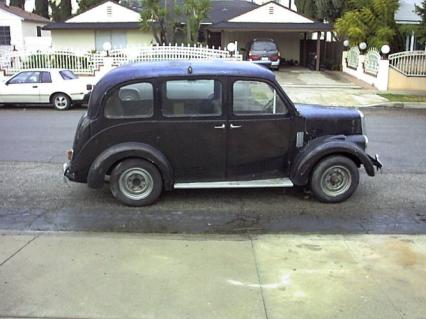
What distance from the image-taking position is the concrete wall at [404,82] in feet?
72.2

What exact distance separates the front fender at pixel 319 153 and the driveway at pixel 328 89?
11.5 m

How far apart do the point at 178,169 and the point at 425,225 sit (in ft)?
9.59

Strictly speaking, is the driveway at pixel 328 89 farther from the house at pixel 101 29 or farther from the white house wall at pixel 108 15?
the white house wall at pixel 108 15

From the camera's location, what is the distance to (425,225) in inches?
246

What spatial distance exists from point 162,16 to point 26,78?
35.7 ft

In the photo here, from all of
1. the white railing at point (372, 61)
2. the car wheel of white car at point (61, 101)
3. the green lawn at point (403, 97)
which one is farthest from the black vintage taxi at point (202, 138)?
the white railing at point (372, 61)

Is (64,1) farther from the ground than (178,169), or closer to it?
farther from the ground

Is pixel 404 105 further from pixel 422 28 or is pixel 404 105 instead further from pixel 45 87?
pixel 45 87

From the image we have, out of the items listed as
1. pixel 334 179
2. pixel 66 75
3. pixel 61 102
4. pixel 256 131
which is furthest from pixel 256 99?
pixel 66 75

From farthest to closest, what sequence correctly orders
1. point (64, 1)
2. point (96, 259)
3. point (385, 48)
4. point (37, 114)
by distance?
point (64, 1) < point (385, 48) < point (37, 114) < point (96, 259)

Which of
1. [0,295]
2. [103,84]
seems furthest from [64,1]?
[0,295]

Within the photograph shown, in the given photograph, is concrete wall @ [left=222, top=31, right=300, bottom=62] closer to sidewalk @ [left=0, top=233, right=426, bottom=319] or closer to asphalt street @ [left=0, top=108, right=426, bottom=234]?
asphalt street @ [left=0, top=108, right=426, bottom=234]

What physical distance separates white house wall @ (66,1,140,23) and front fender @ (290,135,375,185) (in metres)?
28.8

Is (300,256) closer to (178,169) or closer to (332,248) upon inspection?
(332,248)
